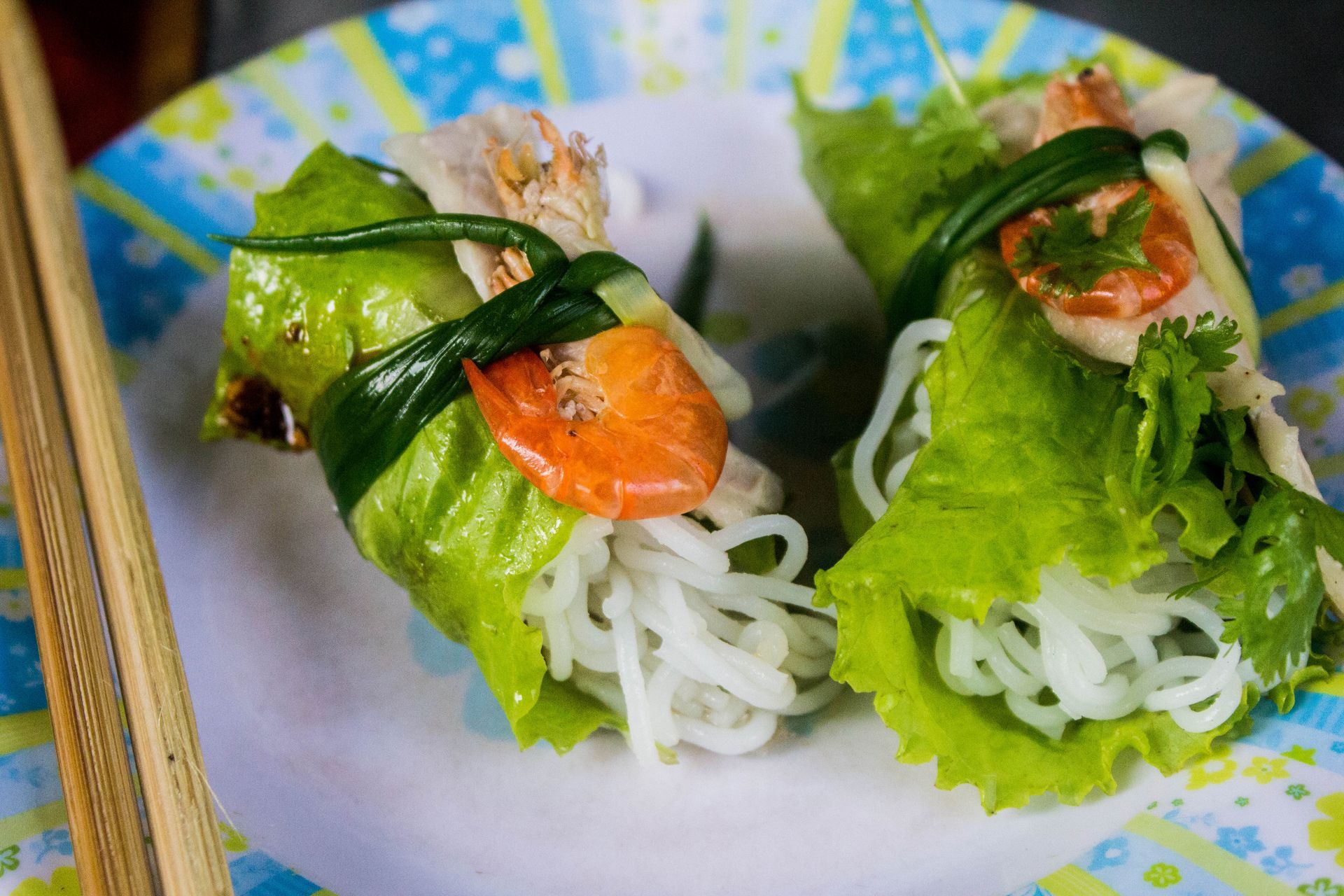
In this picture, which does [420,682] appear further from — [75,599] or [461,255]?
[461,255]

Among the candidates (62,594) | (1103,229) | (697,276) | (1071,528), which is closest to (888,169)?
(697,276)

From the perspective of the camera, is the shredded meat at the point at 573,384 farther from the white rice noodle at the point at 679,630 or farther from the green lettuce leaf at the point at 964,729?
the green lettuce leaf at the point at 964,729

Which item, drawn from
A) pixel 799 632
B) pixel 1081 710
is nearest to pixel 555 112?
pixel 799 632

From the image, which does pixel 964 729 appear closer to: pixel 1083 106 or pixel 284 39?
pixel 1083 106

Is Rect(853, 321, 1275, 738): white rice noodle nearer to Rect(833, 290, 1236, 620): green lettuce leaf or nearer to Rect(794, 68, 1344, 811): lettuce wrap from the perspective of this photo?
Rect(794, 68, 1344, 811): lettuce wrap

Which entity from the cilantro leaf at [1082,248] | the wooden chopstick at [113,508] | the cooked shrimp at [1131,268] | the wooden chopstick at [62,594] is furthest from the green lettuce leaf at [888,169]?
the wooden chopstick at [62,594]
